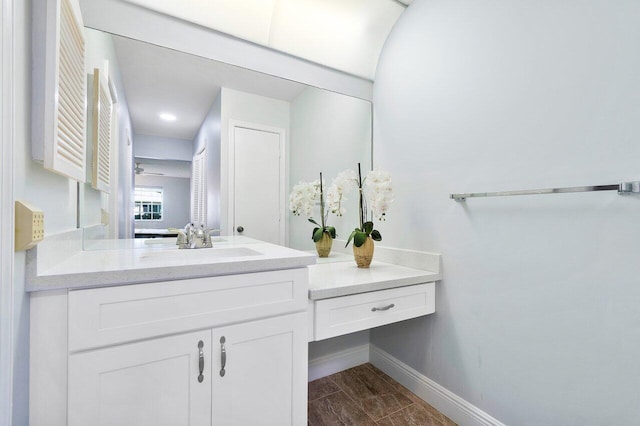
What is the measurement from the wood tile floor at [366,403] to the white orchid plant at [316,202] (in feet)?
3.02

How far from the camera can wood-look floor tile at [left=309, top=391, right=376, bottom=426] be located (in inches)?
59.2

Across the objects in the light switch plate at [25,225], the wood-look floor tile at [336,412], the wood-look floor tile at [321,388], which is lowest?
the wood-look floor tile at [321,388]

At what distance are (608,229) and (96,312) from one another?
5.45 feet

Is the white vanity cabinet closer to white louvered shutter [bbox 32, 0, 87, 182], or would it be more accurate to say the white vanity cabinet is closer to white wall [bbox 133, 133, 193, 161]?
white louvered shutter [bbox 32, 0, 87, 182]

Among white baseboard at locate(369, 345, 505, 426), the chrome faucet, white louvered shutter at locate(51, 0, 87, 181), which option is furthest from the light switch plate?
white baseboard at locate(369, 345, 505, 426)

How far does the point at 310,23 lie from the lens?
1749 millimetres

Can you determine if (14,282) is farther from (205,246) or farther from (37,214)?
(205,246)

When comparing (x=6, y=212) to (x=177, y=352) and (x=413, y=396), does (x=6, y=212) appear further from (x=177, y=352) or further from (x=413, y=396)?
(x=413, y=396)

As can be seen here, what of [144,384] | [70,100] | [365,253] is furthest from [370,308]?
[70,100]

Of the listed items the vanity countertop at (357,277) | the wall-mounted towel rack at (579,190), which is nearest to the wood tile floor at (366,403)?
the vanity countertop at (357,277)

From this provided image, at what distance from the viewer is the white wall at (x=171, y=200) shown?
5.03 ft

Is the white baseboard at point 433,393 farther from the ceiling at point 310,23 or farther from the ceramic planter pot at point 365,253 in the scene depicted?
the ceiling at point 310,23

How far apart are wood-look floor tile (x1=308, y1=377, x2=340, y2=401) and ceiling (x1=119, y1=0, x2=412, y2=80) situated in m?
2.04

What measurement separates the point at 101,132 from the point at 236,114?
0.66m
